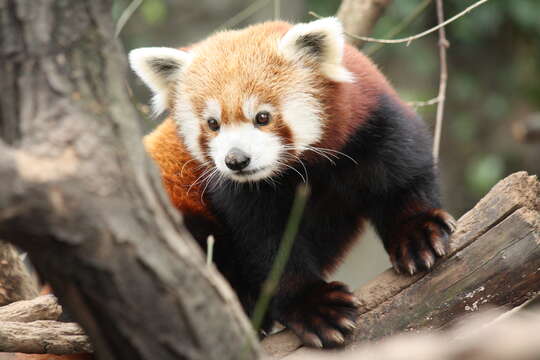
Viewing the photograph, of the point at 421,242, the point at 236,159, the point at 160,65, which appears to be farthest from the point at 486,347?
the point at 160,65

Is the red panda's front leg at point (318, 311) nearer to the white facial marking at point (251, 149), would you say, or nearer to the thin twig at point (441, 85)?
the white facial marking at point (251, 149)

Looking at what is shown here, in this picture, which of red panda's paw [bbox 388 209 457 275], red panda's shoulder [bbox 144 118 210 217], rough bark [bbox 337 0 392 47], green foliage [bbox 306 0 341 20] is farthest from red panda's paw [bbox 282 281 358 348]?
green foliage [bbox 306 0 341 20]

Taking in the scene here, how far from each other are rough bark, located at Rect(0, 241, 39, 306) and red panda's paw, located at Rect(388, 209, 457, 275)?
1920 mm

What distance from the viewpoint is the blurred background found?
682 centimetres

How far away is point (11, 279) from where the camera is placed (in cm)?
339

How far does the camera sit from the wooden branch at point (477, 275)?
252cm

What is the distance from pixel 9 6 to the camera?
4.99ft

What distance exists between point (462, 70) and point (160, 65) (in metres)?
Answer: 5.07

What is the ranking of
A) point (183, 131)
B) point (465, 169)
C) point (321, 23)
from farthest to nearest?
1. point (465, 169)
2. point (183, 131)
3. point (321, 23)

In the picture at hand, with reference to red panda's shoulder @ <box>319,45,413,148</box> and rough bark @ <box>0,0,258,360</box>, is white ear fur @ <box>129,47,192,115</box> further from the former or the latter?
rough bark @ <box>0,0,258,360</box>

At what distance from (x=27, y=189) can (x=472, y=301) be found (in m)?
1.79

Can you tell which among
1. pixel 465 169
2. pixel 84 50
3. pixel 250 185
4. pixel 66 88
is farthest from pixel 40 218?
pixel 465 169

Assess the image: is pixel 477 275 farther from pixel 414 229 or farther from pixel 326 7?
pixel 326 7

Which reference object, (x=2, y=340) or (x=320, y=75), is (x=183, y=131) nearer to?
(x=320, y=75)
